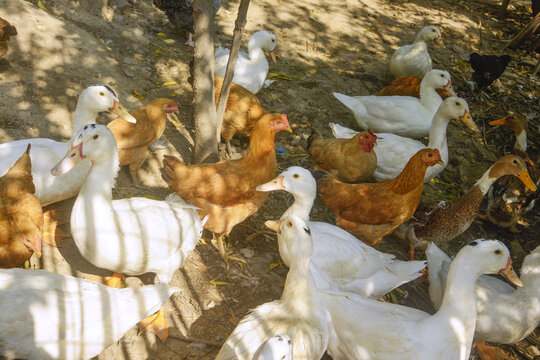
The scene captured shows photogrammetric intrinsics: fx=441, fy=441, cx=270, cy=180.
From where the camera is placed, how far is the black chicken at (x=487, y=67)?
628 cm

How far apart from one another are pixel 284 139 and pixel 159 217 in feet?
7.79

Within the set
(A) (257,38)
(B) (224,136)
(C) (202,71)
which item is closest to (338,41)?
(A) (257,38)

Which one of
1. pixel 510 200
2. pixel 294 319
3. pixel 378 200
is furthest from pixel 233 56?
pixel 510 200

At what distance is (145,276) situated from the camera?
3482 mm

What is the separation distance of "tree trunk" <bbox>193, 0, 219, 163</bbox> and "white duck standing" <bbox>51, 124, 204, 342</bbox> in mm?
1149

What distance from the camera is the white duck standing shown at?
2.94 metres

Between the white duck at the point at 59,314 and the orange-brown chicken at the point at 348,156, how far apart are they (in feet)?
8.03

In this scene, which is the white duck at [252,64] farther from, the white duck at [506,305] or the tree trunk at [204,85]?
the white duck at [506,305]

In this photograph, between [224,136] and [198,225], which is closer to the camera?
[198,225]

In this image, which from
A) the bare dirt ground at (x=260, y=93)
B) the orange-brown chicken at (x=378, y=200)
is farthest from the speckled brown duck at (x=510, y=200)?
the orange-brown chicken at (x=378, y=200)

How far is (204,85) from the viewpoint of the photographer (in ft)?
13.0

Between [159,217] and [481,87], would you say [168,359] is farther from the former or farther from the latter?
[481,87]

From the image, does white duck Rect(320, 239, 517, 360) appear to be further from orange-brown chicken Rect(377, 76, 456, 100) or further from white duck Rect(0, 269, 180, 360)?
orange-brown chicken Rect(377, 76, 456, 100)

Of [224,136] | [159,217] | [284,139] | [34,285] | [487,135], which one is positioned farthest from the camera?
[487,135]
